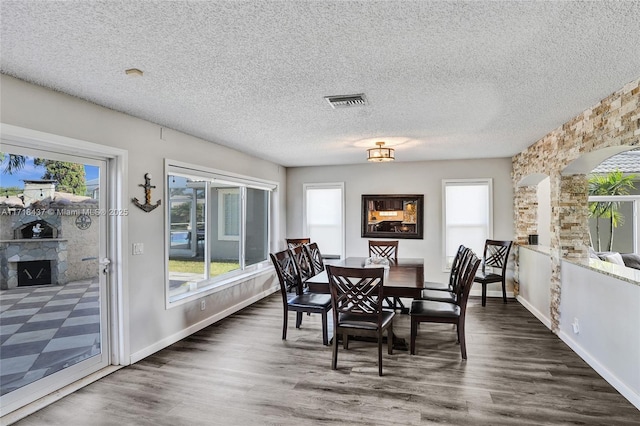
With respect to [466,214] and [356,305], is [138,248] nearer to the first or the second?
[356,305]

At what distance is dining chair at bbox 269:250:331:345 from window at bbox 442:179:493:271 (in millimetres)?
3256

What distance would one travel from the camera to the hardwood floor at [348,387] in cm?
257

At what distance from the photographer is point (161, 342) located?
3.90m

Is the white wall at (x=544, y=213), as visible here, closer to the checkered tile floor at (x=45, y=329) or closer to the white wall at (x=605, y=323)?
the white wall at (x=605, y=323)

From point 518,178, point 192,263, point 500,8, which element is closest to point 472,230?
point 518,178

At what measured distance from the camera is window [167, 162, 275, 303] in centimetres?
437

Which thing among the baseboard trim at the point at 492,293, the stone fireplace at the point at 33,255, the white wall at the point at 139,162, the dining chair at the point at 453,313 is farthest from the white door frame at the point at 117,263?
the baseboard trim at the point at 492,293

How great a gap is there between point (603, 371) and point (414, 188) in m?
4.07

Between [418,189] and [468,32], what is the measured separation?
4.86 m

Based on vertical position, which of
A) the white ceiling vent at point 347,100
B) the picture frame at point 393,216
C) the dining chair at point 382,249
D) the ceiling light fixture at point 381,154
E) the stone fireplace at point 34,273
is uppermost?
the white ceiling vent at point 347,100

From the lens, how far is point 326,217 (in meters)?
7.28

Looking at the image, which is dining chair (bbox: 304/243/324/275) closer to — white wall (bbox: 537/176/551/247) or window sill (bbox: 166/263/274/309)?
window sill (bbox: 166/263/274/309)

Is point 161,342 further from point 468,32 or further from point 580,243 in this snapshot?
point 580,243

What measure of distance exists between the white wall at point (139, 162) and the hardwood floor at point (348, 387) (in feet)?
1.07
